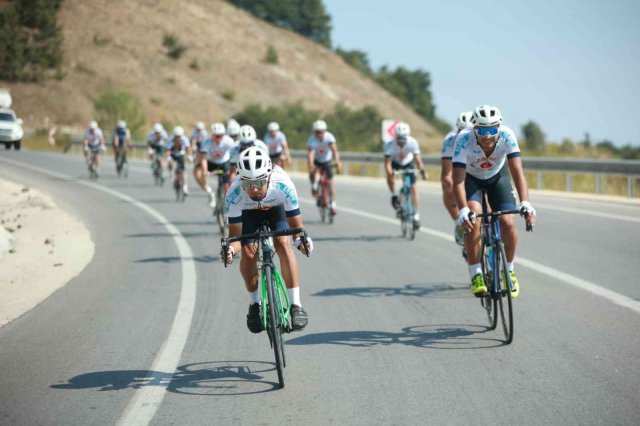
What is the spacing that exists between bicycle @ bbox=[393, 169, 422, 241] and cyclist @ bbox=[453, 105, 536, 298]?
7008 mm

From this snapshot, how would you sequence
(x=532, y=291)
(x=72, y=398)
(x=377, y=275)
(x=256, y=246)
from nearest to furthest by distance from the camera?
1. (x=72, y=398)
2. (x=256, y=246)
3. (x=532, y=291)
4. (x=377, y=275)

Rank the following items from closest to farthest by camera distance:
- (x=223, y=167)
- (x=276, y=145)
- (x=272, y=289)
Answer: (x=272, y=289)
(x=223, y=167)
(x=276, y=145)

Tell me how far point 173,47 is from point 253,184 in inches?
4113

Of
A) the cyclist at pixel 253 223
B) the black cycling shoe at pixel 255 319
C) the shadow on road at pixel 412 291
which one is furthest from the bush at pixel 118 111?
the black cycling shoe at pixel 255 319

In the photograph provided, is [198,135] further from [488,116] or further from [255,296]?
[255,296]

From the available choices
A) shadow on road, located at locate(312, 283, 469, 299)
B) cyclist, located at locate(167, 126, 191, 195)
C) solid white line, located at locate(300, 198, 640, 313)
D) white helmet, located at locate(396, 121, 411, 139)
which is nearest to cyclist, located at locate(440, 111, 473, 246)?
shadow on road, located at locate(312, 283, 469, 299)

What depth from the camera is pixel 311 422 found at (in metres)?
6.23

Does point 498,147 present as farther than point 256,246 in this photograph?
Yes

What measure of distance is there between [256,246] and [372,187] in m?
24.0

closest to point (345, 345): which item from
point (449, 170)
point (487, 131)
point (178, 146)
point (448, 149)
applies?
point (487, 131)

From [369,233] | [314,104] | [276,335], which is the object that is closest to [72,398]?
[276,335]

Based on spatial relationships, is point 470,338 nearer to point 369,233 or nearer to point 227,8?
point 369,233

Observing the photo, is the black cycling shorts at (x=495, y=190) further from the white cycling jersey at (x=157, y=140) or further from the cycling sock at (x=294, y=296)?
the white cycling jersey at (x=157, y=140)

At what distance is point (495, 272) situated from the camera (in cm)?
866
